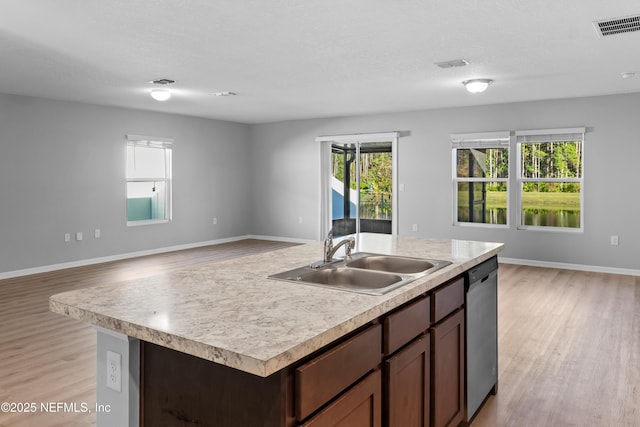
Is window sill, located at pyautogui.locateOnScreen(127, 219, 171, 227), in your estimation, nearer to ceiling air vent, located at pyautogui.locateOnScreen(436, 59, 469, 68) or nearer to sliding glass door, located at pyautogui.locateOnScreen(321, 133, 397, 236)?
sliding glass door, located at pyautogui.locateOnScreen(321, 133, 397, 236)

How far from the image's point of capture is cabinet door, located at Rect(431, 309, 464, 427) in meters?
2.04

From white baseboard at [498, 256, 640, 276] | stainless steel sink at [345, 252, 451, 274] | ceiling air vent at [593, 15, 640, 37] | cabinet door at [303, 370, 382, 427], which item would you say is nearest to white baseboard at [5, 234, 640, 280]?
white baseboard at [498, 256, 640, 276]

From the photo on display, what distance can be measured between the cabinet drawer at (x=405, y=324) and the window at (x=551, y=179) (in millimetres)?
5702

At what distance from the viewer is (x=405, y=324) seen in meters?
1.79

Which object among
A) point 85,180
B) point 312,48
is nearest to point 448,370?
point 312,48

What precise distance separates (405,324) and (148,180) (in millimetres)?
6989

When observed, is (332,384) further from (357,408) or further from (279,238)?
(279,238)

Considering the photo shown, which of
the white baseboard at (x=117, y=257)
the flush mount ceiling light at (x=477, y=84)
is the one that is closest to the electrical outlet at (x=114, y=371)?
the flush mount ceiling light at (x=477, y=84)

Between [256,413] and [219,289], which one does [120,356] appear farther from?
[256,413]

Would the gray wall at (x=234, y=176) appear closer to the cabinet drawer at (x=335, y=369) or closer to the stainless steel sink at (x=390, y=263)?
the stainless steel sink at (x=390, y=263)

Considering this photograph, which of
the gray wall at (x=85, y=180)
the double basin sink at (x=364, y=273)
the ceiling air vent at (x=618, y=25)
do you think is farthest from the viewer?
the gray wall at (x=85, y=180)

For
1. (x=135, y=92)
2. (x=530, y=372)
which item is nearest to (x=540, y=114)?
(x=530, y=372)

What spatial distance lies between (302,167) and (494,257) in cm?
659

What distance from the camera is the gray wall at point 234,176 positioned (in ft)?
20.6
